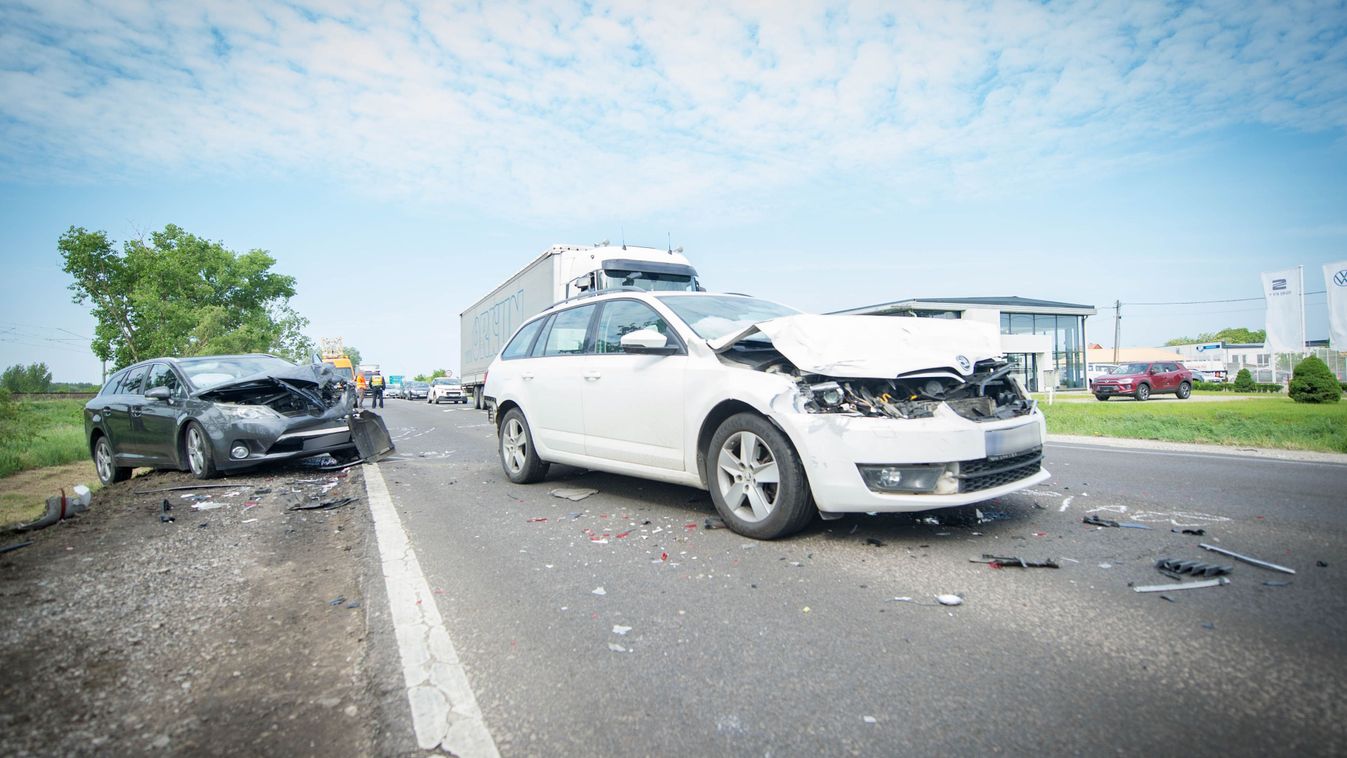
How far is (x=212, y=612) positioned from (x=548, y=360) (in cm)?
351

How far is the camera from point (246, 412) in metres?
7.57

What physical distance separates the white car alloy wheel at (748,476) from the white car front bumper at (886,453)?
27cm

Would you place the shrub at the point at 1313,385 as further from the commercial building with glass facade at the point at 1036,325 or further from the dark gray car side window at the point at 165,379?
the dark gray car side window at the point at 165,379

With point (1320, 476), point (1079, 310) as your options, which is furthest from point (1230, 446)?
point (1079, 310)

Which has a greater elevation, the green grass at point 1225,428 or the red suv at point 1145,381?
the red suv at point 1145,381

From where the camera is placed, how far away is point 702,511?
16.7 ft

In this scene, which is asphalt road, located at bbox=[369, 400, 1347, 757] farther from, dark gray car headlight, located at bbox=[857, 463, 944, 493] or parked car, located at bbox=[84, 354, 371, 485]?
parked car, located at bbox=[84, 354, 371, 485]

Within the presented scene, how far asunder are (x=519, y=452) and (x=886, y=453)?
396 centimetres

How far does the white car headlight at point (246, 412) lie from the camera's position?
752 centimetres

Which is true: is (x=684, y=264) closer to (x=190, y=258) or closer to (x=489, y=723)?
(x=489, y=723)

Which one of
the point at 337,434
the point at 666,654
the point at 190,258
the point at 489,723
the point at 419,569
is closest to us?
the point at 489,723

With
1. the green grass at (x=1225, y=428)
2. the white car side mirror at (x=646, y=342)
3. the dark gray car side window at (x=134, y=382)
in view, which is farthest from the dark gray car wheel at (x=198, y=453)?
the green grass at (x=1225, y=428)

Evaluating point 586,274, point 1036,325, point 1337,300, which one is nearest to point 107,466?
point 586,274

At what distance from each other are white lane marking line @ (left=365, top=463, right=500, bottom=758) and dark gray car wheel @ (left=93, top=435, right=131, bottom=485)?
7296 mm
